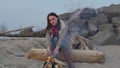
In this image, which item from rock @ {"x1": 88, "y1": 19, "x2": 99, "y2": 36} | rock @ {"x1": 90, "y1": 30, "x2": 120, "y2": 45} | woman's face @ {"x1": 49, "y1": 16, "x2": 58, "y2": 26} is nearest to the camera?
woman's face @ {"x1": 49, "y1": 16, "x2": 58, "y2": 26}

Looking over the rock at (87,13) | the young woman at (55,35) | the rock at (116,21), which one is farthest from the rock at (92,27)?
the young woman at (55,35)

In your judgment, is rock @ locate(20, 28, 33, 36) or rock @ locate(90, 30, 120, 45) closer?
rock @ locate(90, 30, 120, 45)

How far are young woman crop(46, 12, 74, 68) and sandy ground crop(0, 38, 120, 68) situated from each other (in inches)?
29.3

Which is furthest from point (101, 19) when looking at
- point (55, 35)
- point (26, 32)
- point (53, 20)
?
point (53, 20)

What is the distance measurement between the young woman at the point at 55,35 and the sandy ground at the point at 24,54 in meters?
0.74

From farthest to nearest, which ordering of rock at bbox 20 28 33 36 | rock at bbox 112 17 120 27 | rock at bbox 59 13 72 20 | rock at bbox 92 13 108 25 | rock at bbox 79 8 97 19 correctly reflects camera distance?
rock at bbox 59 13 72 20
rock at bbox 79 8 97 19
rock at bbox 92 13 108 25
rock at bbox 112 17 120 27
rock at bbox 20 28 33 36

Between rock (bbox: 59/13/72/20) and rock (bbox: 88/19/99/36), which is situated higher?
rock (bbox: 59/13/72/20)

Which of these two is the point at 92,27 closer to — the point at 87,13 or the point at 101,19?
the point at 101,19

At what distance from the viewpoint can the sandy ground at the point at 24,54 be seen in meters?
8.30

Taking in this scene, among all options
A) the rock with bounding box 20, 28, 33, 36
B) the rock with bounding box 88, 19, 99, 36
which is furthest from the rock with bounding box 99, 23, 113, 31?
the rock with bounding box 20, 28, 33, 36

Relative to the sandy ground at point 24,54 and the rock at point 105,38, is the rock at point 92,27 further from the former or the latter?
the sandy ground at point 24,54

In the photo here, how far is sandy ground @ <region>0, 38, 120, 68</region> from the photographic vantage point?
830 cm

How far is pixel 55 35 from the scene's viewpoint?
7609mm

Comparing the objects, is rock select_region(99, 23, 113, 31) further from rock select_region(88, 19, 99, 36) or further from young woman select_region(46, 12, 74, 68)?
young woman select_region(46, 12, 74, 68)
